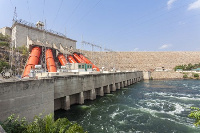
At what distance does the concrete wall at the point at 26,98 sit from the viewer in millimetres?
11016

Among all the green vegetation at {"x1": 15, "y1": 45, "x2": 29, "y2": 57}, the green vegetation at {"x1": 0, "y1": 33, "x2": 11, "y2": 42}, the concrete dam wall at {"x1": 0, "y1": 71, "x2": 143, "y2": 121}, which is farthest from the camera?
the green vegetation at {"x1": 0, "y1": 33, "x2": 11, "y2": 42}

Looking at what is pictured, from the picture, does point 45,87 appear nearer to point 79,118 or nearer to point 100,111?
point 79,118

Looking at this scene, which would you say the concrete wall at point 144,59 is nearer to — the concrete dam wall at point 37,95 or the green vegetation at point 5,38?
the green vegetation at point 5,38

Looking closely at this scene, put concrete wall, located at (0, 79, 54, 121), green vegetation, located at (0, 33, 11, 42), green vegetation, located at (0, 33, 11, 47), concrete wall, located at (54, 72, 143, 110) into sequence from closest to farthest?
concrete wall, located at (0, 79, 54, 121) → concrete wall, located at (54, 72, 143, 110) → green vegetation, located at (0, 33, 11, 47) → green vegetation, located at (0, 33, 11, 42)

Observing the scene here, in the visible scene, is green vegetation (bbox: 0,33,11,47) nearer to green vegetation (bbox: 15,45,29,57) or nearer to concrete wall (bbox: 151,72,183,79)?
green vegetation (bbox: 15,45,29,57)

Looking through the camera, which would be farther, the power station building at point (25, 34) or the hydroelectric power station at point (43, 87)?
the power station building at point (25, 34)

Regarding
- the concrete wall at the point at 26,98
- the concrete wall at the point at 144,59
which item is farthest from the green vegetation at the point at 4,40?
the concrete wall at the point at 144,59

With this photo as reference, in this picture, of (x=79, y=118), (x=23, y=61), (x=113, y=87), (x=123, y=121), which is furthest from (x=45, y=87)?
(x=23, y=61)

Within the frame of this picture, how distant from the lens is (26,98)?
1246 centimetres

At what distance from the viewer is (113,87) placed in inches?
1443

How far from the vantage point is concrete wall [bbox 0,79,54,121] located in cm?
1102

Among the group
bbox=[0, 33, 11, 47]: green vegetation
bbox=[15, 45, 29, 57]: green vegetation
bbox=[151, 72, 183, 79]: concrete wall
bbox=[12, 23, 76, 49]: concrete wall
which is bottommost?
bbox=[151, 72, 183, 79]: concrete wall

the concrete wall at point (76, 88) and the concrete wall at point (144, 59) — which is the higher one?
the concrete wall at point (144, 59)

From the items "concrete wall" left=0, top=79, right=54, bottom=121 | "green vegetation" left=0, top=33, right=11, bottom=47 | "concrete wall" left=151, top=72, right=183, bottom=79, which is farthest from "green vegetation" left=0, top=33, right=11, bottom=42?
"concrete wall" left=151, top=72, right=183, bottom=79
